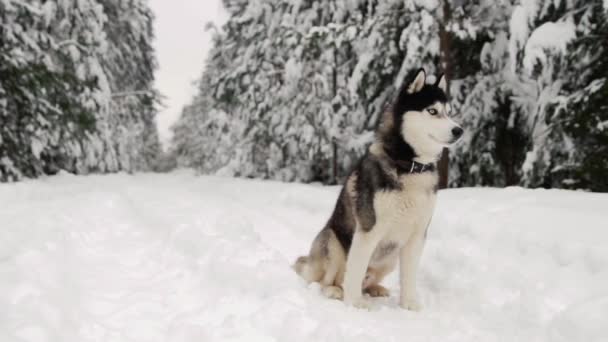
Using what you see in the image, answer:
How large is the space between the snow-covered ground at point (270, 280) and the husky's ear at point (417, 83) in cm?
177

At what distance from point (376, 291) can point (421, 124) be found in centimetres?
160

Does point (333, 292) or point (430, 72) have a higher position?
point (430, 72)

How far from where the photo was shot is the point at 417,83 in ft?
11.0

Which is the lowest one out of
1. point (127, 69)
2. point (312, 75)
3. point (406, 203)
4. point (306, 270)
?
point (306, 270)

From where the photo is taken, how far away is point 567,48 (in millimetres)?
6840

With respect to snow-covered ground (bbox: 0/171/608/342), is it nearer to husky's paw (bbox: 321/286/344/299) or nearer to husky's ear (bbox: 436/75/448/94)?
husky's paw (bbox: 321/286/344/299)

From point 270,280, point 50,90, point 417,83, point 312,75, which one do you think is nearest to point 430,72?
point 312,75

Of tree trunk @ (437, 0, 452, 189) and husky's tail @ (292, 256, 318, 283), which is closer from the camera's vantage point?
husky's tail @ (292, 256, 318, 283)


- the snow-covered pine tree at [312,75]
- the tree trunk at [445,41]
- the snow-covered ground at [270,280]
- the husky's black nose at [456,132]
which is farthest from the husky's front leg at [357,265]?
the snow-covered pine tree at [312,75]

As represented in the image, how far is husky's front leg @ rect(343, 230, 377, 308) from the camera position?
3.36m

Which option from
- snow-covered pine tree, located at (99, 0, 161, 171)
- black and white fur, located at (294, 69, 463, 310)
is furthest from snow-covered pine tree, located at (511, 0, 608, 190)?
snow-covered pine tree, located at (99, 0, 161, 171)

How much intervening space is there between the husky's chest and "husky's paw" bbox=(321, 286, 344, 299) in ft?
2.27

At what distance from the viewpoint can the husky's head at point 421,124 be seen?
329 centimetres

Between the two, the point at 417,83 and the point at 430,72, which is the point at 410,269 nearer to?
the point at 417,83
